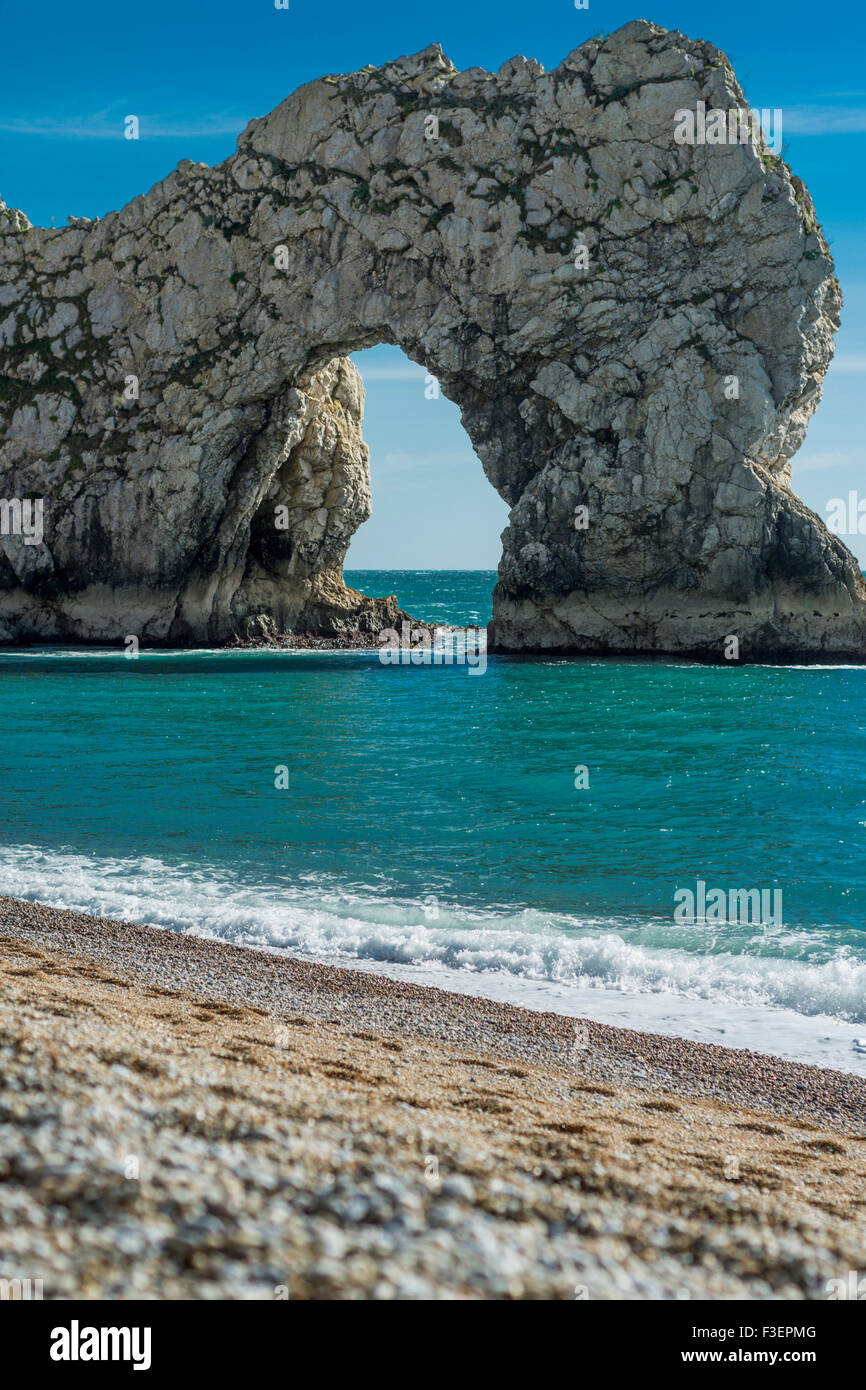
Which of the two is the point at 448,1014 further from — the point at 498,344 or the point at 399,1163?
the point at 498,344

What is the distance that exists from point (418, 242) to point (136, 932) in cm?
4592

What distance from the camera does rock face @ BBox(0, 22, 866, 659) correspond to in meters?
47.4

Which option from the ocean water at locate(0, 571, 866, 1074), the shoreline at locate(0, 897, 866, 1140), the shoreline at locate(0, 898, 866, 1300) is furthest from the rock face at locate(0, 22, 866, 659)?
the shoreline at locate(0, 898, 866, 1300)

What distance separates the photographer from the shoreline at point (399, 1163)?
161 inches

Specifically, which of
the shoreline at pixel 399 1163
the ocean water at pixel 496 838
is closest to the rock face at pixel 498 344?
the ocean water at pixel 496 838

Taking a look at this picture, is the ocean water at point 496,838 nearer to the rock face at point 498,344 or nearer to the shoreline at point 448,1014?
the shoreline at point 448,1014

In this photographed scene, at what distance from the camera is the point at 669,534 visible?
4906 cm

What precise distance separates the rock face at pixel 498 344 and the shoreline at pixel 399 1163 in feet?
141

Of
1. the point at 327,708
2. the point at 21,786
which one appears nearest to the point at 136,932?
the point at 21,786

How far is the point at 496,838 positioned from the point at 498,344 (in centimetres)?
3919

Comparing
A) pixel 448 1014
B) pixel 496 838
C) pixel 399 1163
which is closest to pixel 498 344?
pixel 496 838

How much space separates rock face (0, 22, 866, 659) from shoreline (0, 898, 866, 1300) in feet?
141

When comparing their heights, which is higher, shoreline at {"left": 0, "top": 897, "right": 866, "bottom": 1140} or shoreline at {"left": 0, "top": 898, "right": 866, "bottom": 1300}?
shoreline at {"left": 0, "top": 898, "right": 866, "bottom": 1300}

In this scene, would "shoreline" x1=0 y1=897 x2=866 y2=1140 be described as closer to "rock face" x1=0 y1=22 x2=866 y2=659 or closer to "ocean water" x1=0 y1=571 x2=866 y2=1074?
"ocean water" x1=0 y1=571 x2=866 y2=1074
